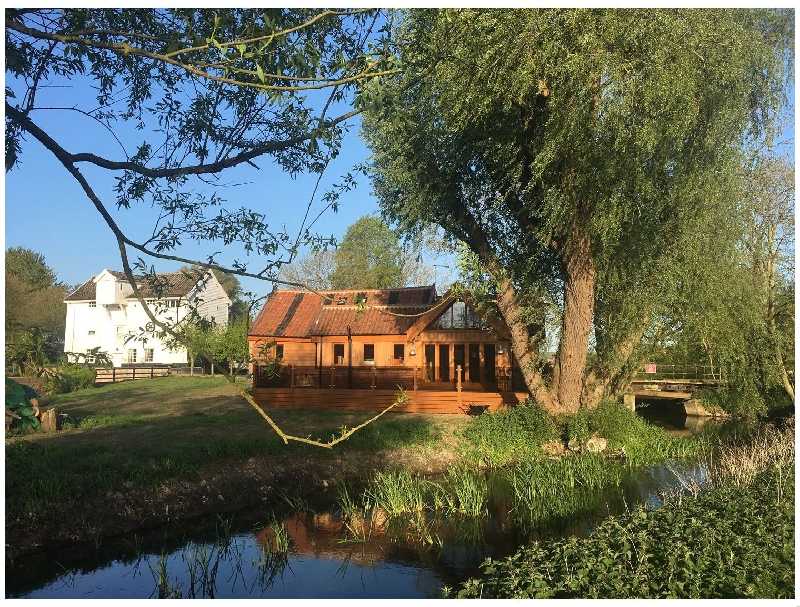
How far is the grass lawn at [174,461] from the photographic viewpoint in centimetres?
889

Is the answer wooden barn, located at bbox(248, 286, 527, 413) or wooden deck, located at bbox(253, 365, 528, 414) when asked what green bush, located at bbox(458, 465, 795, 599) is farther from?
wooden deck, located at bbox(253, 365, 528, 414)

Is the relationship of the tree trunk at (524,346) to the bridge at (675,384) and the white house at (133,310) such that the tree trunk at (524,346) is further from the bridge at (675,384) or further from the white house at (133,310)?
the bridge at (675,384)

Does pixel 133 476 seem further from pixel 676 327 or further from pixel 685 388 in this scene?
pixel 685 388

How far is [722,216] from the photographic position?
44.0 feet

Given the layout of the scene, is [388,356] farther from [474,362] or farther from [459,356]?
[474,362]

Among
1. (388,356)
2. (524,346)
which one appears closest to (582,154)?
(524,346)

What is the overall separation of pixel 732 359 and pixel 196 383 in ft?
70.7

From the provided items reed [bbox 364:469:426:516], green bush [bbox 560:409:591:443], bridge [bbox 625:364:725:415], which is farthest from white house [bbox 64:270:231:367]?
bridge [bbox 625:364:725:415]

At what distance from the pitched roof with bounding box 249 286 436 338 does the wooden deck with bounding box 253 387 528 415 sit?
2529 mm

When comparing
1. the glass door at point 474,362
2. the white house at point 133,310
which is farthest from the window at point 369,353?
the white house at point 133,310

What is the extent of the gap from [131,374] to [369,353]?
14935mm

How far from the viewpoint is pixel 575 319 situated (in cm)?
1374

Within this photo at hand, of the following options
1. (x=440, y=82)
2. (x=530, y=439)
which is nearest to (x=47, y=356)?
(x=440, y=82)

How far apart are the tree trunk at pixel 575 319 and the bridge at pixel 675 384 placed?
394 inches
